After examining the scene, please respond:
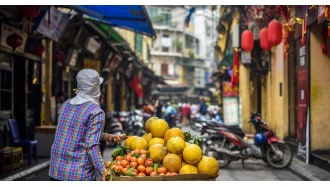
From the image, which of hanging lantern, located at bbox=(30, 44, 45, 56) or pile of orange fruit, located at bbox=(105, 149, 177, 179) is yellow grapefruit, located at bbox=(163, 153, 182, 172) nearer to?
pile of orange fruit, located at bbox=(105, 149, 177, 179)

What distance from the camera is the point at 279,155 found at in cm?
920

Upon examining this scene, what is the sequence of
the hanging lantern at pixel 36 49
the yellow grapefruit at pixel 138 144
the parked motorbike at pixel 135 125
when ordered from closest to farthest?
the yellow grapefruit at pixel 138 144 < the hanging lantern at pixel 36 49 < the parked motorbike at pixel 135 125

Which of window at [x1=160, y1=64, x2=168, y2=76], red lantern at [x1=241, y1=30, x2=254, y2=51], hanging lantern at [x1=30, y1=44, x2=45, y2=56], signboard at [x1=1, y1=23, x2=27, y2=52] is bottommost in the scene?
hanging lantern at [x1=30, y1=44, x2=45, y2=56]

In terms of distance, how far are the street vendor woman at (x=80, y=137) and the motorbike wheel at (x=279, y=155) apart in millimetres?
6454

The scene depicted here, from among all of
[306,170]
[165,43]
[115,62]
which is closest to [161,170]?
[306,170]

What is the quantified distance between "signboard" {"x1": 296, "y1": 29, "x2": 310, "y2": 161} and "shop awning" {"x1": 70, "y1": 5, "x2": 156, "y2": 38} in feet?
11.8

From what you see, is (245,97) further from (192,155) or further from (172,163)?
(172,163)

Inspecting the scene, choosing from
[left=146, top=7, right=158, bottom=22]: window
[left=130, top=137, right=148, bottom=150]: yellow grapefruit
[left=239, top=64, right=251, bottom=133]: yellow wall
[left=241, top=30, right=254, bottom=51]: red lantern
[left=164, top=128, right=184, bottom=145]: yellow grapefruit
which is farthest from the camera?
[left=146, top=7, right=158, bottom=22]: window

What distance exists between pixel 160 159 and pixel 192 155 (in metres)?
0.31

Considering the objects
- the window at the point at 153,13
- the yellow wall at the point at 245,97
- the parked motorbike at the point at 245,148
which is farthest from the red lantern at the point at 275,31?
the window at the point at 153,13

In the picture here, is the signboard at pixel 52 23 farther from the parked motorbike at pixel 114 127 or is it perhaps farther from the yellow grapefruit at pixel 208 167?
the yellow grapefruit at pixel 208 167

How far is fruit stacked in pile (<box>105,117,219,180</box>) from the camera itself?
3.65 m

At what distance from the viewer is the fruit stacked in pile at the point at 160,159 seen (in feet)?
12.0

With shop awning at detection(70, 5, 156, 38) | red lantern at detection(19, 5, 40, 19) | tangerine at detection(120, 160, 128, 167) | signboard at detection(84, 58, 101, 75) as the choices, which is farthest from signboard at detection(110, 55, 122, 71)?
tangerine at detection(120, 160, 128, 167)
